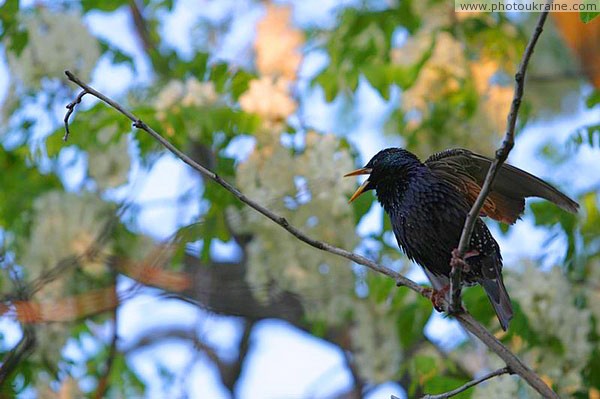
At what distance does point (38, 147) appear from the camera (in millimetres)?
5203

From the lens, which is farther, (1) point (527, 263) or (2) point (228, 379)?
(2) point (228, 379)

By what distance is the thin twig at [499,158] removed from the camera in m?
2.46

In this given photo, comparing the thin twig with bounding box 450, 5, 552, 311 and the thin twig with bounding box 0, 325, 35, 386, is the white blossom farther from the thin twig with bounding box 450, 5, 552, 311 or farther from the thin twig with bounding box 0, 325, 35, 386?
the thin twig with bounding box 450, 5, 552, 311

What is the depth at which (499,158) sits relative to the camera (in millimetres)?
2598

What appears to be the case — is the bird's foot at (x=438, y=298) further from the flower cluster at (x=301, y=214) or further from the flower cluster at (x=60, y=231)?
the flower cluster at (x=60, y=231)

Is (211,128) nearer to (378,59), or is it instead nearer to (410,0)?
(378,59)

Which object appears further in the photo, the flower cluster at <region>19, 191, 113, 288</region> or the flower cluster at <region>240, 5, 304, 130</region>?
the flower cluster at <region>19, 191, 113, 288</region>

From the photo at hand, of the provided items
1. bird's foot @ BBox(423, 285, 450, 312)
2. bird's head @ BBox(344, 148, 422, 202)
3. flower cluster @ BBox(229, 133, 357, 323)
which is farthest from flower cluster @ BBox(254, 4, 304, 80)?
bird's foot @ BBox(423, 285, 450, 312)

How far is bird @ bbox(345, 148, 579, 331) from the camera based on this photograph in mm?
3598

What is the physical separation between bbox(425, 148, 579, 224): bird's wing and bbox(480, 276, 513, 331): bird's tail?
0.33 metres

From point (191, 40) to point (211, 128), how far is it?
2.73 m

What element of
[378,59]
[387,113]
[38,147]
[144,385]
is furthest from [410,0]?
[144,385]

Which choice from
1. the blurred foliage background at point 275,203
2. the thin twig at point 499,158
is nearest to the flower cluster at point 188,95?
the blurred foliage background at point 275,203

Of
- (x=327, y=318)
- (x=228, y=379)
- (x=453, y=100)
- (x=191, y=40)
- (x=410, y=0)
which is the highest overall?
(x=191, y=40)
